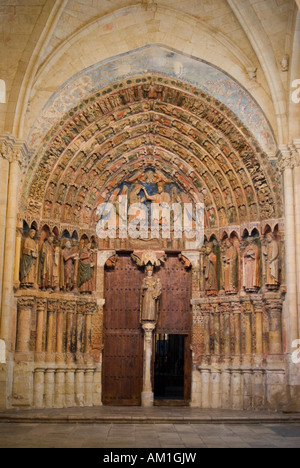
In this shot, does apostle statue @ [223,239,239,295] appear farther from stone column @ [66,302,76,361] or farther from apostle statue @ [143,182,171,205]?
stone column @ [66,302,76,361]

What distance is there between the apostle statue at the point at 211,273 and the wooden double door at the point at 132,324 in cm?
67

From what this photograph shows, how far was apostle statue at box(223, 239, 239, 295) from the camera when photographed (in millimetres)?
14344

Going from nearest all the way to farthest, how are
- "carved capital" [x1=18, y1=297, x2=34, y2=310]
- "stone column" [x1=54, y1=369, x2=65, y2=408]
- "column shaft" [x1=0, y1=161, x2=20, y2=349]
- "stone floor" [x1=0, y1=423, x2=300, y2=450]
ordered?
"stone floor" [x1=0, y1=423, x2=300, y2=450]
"column shaft" [x1=0, y1=161, x2=20, y2=349]
"carved capital" [x1=18, y1=297, x2=34, y2=310]
"stone column" [x1=54, y1=369, x2=65, y2=408]

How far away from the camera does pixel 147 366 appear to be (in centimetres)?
1476

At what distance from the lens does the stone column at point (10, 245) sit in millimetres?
12320

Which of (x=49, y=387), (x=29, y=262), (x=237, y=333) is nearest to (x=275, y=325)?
(x=237, y=333)

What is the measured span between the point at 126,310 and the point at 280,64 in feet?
22.1

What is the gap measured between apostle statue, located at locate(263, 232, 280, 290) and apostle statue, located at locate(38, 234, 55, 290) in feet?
15.6

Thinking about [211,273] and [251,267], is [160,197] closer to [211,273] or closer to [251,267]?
[211,273]

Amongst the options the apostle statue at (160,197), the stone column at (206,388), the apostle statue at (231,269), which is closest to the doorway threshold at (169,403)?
the stone column at (206,388)

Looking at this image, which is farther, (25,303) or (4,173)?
Result: (25,303)

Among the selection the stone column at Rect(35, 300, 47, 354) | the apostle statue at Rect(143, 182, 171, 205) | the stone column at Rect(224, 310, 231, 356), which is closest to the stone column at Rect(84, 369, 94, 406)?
the stone column at Rect(35, 300, 47, 354)

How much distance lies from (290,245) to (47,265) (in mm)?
5300
